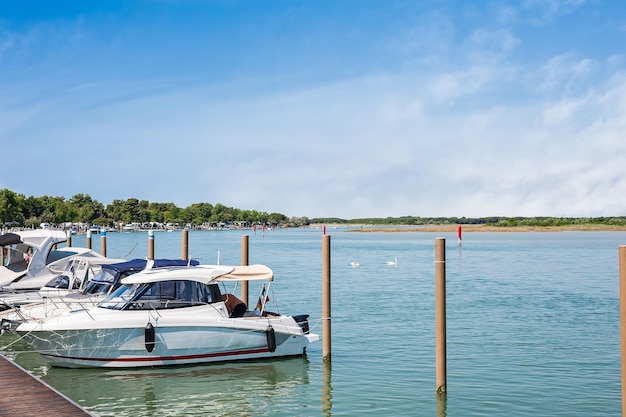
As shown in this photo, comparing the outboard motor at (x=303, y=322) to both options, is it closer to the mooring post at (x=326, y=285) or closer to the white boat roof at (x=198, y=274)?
the mooring post at (x=326, y=285)

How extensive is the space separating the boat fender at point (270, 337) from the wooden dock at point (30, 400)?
6.03 meters

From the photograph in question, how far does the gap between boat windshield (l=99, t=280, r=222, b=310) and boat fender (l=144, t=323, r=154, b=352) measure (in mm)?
525

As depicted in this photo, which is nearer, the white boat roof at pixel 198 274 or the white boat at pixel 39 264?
the white boat roof at pixel 198 274

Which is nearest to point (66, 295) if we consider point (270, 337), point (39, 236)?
point (39, 236)

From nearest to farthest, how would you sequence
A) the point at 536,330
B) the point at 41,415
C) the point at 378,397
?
the point at 41,415
the point at 378,397
the point at 536,330

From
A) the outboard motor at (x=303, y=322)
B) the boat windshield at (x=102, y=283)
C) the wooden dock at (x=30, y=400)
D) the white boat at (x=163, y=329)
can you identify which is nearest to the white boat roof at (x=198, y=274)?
the white boat at (x=163, y=329)

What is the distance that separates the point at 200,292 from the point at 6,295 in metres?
8.55

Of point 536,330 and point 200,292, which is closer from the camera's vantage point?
point 200,292

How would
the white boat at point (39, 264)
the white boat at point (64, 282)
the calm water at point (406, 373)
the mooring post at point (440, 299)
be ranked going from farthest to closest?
1. the white boat at point (39, 264)
2. the white boat at point (64, 282)
3. the calm water at point (406, 373)
4. the mooring post at point (440, 299)

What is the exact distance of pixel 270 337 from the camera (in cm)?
1798

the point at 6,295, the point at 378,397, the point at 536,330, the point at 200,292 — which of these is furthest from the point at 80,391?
the point at 536,330

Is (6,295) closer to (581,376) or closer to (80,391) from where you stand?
(80,391)

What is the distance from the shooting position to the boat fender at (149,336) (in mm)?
16750

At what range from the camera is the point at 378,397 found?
609 inches
